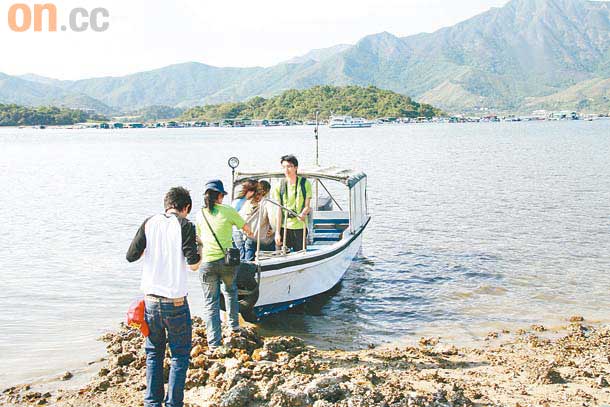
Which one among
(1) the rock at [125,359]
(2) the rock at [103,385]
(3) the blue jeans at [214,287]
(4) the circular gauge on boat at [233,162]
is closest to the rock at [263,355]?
(3) the blue jeans at [214,287]

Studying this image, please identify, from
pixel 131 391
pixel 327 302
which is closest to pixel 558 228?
pixel 327 302

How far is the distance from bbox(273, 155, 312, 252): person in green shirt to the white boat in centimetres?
33

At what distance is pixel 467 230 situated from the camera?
22891 millimetres

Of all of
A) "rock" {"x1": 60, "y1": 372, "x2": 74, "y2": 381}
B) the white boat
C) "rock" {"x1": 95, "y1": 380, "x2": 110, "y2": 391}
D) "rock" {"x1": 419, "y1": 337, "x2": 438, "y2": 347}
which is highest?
the white boat

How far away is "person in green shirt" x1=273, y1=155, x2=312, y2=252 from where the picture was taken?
11.6m

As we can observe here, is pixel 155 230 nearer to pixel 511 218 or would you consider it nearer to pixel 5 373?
pixel 5 373

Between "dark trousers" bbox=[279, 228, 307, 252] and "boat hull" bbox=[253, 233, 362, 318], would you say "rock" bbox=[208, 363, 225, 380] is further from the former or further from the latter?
"dark trousers" bbox=[279, 228, 307, 252]

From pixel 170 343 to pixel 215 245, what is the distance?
256cm

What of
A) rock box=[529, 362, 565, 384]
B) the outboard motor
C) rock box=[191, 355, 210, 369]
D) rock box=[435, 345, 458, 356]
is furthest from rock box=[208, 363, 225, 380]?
rock box=[529, 362, 565, 384]

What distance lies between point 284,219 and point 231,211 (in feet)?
10.8

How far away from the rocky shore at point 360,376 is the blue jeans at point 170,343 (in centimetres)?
87

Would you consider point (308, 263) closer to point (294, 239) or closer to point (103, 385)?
point (294, 239)

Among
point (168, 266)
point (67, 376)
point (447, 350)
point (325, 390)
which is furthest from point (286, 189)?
point (168, 266)

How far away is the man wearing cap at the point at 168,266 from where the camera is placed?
20.5 feet
